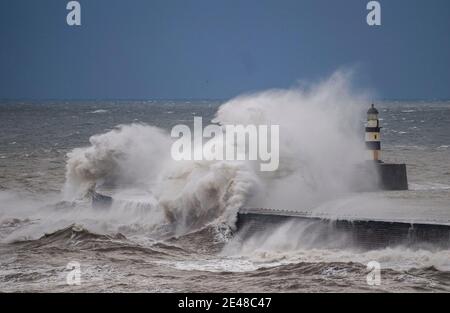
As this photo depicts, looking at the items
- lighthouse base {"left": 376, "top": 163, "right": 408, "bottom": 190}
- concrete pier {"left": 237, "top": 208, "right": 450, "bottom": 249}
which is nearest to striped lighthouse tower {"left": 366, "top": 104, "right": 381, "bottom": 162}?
lighthouse base {"left": 376, "top": 163, "right": 408, "bottom": 190}

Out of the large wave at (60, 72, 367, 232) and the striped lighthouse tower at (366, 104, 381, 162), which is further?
the striped lighthouse tower at (366, 104, 381, 162)

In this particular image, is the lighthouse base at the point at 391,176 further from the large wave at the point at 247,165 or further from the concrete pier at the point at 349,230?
the concrete pier at the point at 349,230

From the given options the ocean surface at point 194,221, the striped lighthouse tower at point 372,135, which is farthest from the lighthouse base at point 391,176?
the striped lighthouse tower at point 372,135

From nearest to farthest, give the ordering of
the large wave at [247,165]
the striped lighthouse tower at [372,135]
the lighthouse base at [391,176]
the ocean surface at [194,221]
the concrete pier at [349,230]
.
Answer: the ocean surface at [194,221] < the concrete pier at [349,230] < the large wave at [247,165] < the lighthouse base at [391,176] < the striped lighthouse tower at [372,135]

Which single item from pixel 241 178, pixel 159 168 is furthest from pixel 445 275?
pixel 159 168

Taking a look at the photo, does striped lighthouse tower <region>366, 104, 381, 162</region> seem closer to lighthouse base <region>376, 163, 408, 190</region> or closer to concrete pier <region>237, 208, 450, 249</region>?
lighthouse base <region>376, 163, 408, 190</region>

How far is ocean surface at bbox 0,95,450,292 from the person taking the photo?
9.67 metres

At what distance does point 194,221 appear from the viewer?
43.7 ft

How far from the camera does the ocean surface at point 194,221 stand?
381 inches

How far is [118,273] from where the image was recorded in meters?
10.2

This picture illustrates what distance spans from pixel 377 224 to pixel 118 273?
3.35m

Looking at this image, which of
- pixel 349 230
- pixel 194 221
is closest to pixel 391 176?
pixel 194 221

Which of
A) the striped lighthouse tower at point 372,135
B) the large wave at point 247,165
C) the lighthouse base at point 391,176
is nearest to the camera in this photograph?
the large wave at point 247,165
